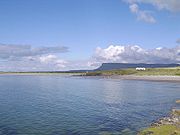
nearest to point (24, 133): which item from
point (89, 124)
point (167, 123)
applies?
point (89, 124)

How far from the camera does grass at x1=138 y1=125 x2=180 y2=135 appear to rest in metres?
40.8

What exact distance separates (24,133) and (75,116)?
16817 mm

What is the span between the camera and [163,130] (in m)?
42.7

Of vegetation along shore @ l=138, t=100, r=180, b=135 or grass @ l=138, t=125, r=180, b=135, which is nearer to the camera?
grass @ l=138, t=125, r=180, b=135

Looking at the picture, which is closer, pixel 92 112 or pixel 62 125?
pixel 62 125

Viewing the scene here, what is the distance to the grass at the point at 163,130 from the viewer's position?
4076 cm

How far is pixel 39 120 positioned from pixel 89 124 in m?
9.69

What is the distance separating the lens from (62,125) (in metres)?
49.2

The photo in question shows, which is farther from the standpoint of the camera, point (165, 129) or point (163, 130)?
point (165, 129)

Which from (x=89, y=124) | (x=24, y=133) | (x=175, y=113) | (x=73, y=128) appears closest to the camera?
(x=24, y=133)

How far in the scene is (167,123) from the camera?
1868 inches

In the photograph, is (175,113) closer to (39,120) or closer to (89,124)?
(89,124)

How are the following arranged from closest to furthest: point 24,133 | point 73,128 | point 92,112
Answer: point 24,133, point 73,128, point 92,112

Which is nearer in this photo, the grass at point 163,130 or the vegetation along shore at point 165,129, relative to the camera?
the grass at point 163,130
